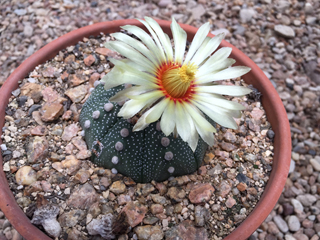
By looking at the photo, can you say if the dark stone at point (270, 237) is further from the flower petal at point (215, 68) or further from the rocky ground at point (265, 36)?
the flower petal at point (215, 68)

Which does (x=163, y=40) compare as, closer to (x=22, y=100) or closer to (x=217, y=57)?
(x=217, y=57)

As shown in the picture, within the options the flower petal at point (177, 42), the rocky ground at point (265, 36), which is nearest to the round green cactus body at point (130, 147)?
the flower petal at point (177, 42)

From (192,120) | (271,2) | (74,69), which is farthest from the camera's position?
(271,2)

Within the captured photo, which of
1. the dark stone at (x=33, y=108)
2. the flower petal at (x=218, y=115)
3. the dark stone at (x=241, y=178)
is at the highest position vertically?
the flower petal at (x=218, y=115)

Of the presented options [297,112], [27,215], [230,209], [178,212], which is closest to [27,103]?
[27,215]

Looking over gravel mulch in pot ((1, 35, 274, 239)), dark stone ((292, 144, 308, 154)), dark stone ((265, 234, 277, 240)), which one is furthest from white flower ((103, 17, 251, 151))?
dark stone ((292, 144, 308, 154))

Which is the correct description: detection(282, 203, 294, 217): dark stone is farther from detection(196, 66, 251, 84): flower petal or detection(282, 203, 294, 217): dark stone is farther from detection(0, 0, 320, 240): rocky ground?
detection(196, 66, 251, 84): flower petal

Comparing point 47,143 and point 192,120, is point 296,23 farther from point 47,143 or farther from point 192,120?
point 47,143
